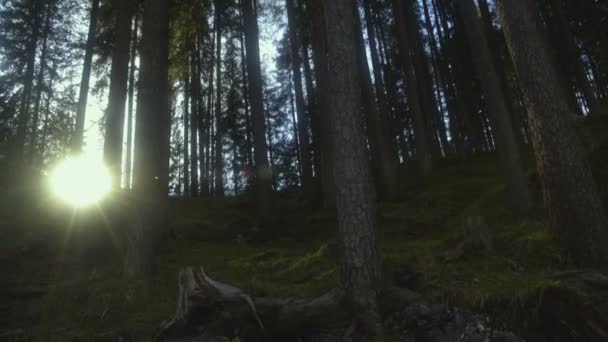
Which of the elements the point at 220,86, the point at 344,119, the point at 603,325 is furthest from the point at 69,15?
the point at 603,325

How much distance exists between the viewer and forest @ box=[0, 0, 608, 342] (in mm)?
4137

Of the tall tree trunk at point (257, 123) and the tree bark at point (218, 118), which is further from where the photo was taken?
the tree bark at point (218, 118)

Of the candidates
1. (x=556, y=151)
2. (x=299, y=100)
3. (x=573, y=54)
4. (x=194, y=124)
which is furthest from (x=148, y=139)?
(x=573, y=54)

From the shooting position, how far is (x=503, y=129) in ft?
28.3

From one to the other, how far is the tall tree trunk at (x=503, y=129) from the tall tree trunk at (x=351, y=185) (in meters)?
5.74

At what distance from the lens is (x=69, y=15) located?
18.2 meters

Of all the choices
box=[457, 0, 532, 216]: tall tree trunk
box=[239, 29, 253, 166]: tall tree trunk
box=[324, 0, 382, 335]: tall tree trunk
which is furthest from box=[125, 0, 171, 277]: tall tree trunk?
box=[239, 29, 253, 166]: tall tree trunk

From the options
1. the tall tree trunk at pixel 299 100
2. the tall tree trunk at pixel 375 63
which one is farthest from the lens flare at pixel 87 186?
the tall tree trunk at pixel 375 63

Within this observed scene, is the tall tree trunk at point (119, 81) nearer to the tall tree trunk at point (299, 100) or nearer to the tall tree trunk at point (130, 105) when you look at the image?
the tall tree trunk at point (130, 105)

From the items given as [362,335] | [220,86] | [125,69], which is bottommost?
[362,335]

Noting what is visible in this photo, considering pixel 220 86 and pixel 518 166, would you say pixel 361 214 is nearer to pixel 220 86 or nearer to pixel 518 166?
pixel 518 166

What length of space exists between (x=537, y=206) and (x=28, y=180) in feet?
65.9

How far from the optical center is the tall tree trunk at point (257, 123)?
1155 cm

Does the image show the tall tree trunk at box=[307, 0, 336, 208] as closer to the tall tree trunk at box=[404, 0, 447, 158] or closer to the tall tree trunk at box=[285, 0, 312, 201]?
the tall tree trunk at box=[285, 0, 312, 201]
